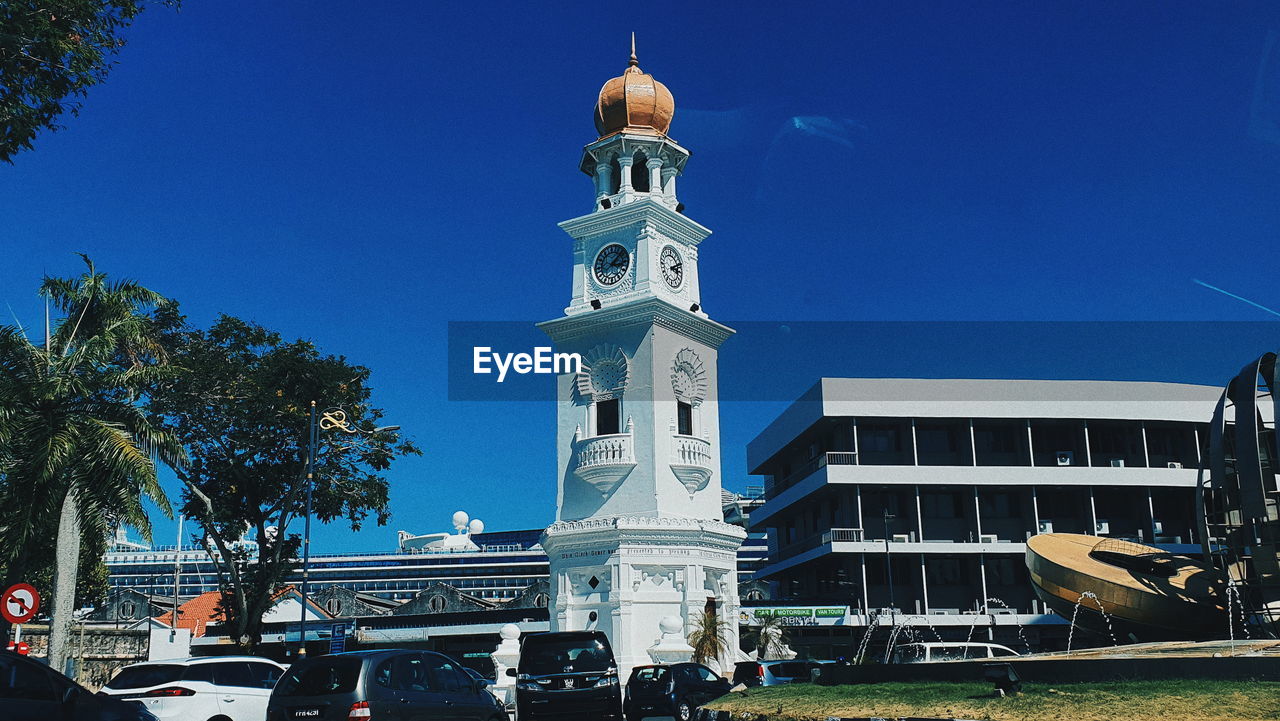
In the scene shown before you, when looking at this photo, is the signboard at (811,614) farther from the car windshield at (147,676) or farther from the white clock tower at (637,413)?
the car windshield at (147,676)

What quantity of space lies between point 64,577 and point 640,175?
29.8m

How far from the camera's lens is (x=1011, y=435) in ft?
199

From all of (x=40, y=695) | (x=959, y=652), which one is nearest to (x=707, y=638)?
(x=959, y=652)

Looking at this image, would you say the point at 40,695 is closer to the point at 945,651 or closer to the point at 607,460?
the point at 945,651

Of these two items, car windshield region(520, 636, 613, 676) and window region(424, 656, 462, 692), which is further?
car windshield region(520, 636, 613, 676)

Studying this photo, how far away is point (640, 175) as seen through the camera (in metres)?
46.6

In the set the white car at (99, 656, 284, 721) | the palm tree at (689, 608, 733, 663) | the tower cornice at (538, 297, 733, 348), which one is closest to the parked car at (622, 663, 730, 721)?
the white car at (99, 656, 284, 721)

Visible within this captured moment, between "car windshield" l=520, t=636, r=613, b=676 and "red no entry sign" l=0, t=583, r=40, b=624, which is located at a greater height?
"red no entry sign" l=0, t=583, r=40, b=624

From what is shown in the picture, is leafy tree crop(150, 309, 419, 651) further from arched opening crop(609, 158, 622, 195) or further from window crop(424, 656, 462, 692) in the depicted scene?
window crop(424, 656, 462, 692)

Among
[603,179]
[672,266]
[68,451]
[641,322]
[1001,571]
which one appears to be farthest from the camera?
[1001,571]

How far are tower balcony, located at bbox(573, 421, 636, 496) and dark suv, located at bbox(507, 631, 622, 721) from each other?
21.2 meters

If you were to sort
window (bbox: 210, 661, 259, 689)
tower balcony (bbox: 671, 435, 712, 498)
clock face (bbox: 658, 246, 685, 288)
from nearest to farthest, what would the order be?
window (bbox: 210, 661, 259, 689), tower balcony (bbox: 671, 435, 712, 498), clock face (bbox: 658, 246, 685, 288)

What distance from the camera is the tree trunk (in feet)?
71.4

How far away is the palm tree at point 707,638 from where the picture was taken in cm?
3809
